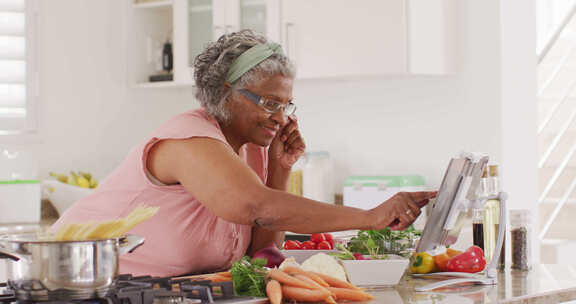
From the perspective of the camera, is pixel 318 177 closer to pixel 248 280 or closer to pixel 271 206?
pixel 271 206

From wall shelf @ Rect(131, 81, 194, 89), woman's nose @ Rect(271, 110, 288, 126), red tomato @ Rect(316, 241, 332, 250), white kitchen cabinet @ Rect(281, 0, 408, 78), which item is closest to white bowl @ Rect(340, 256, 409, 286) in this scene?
red tomato @ Rect(316, 241, 332, 250)

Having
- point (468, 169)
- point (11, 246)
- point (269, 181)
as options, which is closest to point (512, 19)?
point (269, 181)

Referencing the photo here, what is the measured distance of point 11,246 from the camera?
1652 millimetres

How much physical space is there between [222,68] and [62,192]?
90.4 inches

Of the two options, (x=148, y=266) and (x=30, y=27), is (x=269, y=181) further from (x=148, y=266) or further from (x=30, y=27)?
(x=30, y=27)

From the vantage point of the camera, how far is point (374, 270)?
2.00m

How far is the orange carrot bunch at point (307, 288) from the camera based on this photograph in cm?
176

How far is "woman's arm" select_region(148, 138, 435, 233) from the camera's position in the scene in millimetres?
1976

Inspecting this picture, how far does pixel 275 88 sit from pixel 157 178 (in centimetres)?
40

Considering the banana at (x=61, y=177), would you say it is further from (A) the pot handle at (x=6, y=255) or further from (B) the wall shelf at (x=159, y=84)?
(A) the pot handle at (x=6, y=255)

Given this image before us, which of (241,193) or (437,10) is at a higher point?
(437,10)

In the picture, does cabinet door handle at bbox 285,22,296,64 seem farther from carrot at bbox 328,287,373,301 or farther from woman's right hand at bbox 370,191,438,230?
carrot at bbox 328,287,373,301

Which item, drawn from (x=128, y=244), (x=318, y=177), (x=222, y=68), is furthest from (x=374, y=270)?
(x=318, y=177)

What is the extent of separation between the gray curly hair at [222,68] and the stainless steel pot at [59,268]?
762mm
